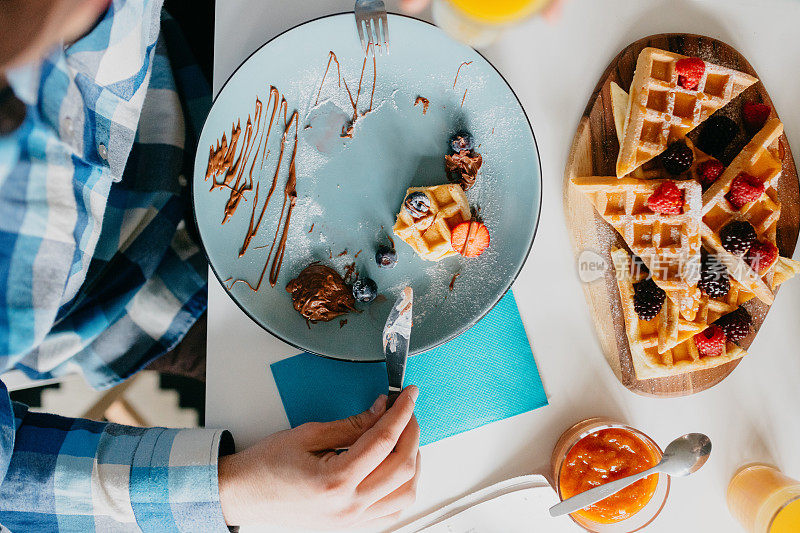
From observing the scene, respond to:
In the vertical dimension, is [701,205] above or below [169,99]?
below

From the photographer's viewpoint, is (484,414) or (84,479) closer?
(84,479)

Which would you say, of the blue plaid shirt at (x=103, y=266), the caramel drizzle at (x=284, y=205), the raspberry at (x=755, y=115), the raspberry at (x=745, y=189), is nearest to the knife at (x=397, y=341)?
the caramel drizzle at (x=284, y=205)

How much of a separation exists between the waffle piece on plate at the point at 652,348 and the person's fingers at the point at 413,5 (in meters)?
0.68

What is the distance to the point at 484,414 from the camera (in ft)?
3.71

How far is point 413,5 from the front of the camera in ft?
3.67

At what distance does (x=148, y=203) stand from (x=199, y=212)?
185 millimetres

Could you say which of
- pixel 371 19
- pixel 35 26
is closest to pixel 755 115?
pixel 371 19

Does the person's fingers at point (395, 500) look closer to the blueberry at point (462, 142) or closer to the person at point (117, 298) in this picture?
the person at point (117, 298)

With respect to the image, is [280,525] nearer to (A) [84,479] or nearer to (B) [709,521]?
(A) [84,479]

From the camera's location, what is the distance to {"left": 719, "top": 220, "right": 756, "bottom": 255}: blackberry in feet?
3.50

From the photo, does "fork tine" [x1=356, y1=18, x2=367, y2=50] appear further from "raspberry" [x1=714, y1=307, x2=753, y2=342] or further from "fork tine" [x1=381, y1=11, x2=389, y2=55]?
"raspberry" [x1=714, y1=307, x2=753, y2=342]

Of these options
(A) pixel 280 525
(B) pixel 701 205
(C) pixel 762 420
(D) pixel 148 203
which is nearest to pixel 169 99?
(D) pixel 148 203

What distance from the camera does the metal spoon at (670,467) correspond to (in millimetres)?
990

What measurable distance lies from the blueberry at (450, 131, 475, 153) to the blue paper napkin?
34 cm
